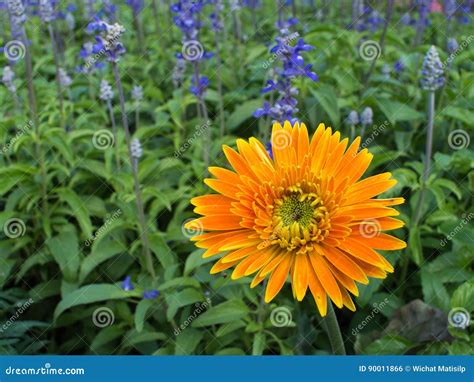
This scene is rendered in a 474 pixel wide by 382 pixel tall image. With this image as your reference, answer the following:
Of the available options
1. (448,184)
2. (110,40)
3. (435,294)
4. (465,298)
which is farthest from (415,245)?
(110,40)

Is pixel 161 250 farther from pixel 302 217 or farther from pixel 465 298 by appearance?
pixel 465 298

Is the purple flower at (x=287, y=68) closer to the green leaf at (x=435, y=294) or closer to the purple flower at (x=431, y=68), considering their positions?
the purple flower at (x=431, y=68)

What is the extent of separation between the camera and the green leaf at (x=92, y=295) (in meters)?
3.68

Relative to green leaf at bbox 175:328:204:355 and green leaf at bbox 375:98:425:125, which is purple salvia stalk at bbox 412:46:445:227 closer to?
green leaf at bbox 375:98:425:125

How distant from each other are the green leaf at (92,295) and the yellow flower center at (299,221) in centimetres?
141

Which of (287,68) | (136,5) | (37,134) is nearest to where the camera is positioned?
(287,68)

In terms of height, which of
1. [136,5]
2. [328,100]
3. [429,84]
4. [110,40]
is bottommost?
[328,100]

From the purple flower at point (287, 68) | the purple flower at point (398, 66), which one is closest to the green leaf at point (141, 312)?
the purple flower at point (287, 68)

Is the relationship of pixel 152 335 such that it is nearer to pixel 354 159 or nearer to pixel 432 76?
pixel 354 159

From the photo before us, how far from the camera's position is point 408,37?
6.34 metres

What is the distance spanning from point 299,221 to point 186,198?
67.8 inches

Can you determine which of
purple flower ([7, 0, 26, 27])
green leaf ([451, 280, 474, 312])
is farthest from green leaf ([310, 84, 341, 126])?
purple flower ([7, 0, 26, 27])

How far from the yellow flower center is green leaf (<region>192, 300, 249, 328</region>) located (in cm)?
108

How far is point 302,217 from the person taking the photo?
2596 millimetres
